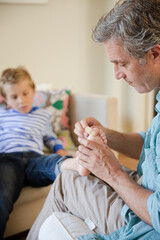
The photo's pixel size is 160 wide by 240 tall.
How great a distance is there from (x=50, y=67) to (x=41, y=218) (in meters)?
2.11

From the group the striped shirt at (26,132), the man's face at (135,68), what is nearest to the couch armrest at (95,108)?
the striped shirt at (26,132)

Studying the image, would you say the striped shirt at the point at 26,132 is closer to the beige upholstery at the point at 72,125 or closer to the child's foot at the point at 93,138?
the beige upholstery at the point at 72,125

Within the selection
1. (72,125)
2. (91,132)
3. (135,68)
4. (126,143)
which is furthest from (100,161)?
(72,125)

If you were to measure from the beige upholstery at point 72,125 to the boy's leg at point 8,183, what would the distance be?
8 cm

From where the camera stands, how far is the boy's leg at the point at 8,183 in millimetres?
1264

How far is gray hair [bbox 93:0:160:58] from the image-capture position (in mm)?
824

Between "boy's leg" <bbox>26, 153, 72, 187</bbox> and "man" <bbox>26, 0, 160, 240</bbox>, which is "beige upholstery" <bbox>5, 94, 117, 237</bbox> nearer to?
"boy's leg" <bbox>26, 153, 72, 187</bbox>

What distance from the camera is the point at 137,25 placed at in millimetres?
828

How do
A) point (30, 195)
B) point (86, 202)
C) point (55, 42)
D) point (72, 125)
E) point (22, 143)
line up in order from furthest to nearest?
point (55, 42), point (72, 125), point (22, 143), point (30, 195), point (86, 202)

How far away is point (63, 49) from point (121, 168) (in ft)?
7.69

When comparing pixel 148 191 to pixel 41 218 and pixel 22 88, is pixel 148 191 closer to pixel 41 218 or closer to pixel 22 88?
pixel 41 218

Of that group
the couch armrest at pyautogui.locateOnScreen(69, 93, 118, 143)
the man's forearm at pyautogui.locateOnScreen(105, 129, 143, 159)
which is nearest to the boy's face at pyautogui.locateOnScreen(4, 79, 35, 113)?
the couch armrest at pyautogui.locateOnScreen(69, 93, 118, 143)

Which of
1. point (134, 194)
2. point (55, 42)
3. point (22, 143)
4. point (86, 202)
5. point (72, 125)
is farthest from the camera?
point (55, 42)

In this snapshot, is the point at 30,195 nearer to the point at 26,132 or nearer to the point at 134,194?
the point at 26,132
